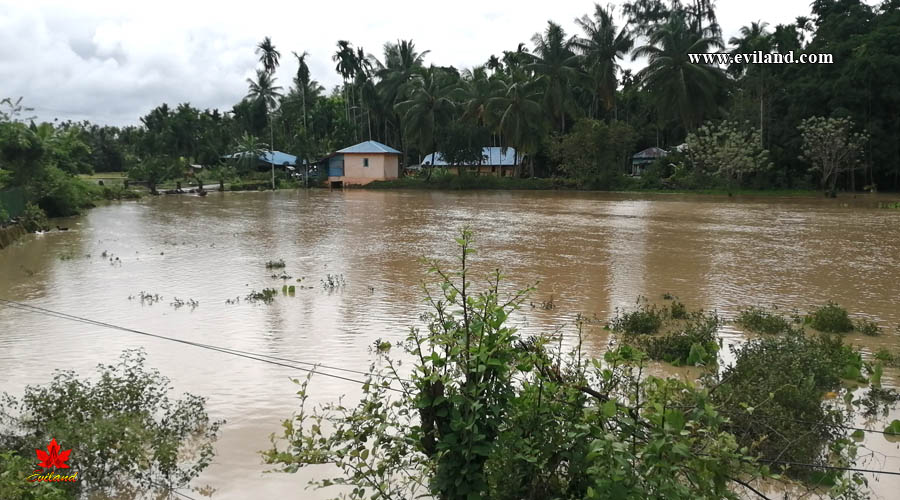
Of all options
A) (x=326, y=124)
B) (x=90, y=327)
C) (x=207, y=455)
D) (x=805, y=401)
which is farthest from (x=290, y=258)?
(x=326, y=124)

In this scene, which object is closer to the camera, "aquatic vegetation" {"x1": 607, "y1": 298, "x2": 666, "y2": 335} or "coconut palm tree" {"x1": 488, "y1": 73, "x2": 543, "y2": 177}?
"aquatic vegetation" {"x1": 607, "y1": 298, "x2": 666, "y2": 335}

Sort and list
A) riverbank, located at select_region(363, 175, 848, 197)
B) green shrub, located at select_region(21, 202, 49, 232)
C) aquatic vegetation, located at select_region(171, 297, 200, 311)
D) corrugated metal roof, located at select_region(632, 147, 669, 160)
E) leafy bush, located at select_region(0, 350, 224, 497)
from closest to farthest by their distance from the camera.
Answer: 1. leafy bush, located at select_region(0, 350, 224, 497)
2. aquatic vegetation, located at select_region(171, 297, 200, 311)
3. green shrub, located at select_region(21, 202, 49, 232)
4. riverbank, located at select_region(363, 175, 848, 197)
5. corrugated metal roof, located at select_region(632, 147, 669, 160)

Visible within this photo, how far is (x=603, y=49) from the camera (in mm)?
44031

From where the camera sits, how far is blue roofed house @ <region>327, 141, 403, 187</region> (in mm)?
51625

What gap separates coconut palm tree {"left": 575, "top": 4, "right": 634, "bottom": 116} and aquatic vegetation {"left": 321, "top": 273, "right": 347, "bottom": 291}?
3529 centimetres

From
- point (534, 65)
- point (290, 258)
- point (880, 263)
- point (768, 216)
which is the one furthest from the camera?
point (534, 65)

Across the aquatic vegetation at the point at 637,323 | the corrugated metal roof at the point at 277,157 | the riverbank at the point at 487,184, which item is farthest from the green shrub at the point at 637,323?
the corrugated metal roof at the point at 277,157

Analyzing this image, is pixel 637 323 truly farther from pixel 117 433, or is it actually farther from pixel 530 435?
pixel 117 433

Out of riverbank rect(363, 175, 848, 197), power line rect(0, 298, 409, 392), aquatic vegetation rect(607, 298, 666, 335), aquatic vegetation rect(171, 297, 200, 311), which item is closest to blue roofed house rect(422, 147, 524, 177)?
riverbank rect(363, 175, 848, 197)

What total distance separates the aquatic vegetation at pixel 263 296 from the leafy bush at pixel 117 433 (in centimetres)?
448

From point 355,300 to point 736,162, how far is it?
30005 mm

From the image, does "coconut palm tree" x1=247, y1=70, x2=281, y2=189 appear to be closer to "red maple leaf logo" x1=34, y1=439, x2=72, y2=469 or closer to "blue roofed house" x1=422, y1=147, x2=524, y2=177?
"blue roofed house" x1=422, y1=147, x2=524, y2=177

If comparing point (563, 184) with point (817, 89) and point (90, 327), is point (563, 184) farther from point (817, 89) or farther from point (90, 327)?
point (90, 327)

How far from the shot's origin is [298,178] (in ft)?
175
